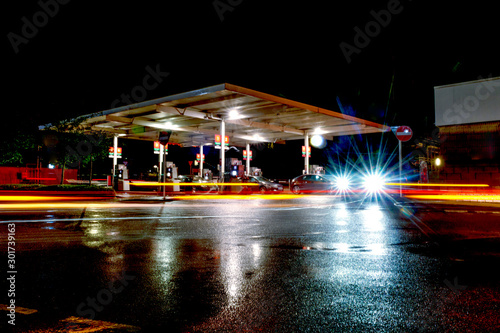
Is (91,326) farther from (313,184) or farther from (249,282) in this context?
(313,184)

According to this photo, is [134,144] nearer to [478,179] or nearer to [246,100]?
[246,100]

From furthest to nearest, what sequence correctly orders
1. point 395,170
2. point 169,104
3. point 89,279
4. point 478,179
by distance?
point 395,170
point 169,104
point 478,179
point 89,279

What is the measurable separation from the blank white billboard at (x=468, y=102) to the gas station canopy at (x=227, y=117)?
6717 mm

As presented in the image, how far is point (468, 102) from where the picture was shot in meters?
24.4

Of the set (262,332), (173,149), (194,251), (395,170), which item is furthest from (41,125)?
(173,149)

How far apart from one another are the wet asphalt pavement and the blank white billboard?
1906 cm

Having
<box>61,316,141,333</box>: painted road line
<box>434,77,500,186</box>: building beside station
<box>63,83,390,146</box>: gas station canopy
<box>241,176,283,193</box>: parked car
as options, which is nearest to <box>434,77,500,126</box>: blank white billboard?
<box>434,77,500,186</box>: building beside station

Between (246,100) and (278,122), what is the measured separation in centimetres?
973

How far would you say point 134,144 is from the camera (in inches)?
2559

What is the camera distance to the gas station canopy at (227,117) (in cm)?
2392

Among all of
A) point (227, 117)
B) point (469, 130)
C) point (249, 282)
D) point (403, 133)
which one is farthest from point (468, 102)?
point (249, 282)

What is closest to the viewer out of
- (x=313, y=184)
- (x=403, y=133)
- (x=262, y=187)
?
(x=403, y=133)

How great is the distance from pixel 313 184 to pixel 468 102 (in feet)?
38.7

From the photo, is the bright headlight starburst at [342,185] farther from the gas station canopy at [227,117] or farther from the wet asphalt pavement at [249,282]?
the wet asphalt pavement at [249,282]
